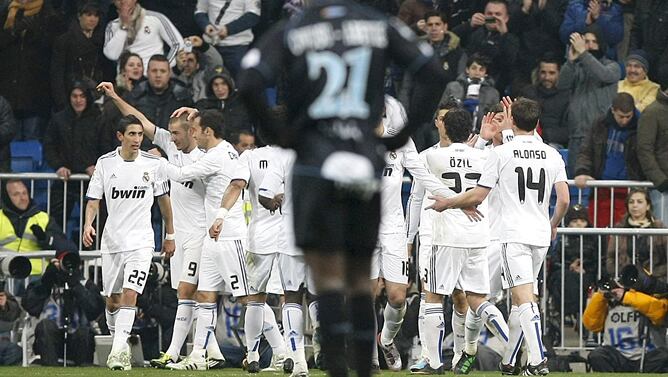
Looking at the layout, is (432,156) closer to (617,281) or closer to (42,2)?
(617,281)

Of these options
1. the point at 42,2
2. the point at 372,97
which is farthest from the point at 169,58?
the point at 372,97

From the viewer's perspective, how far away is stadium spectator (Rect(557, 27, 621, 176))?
798 inches

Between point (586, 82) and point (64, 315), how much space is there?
290 inches

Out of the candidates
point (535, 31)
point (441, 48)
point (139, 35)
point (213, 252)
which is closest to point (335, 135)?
point (213, 252)

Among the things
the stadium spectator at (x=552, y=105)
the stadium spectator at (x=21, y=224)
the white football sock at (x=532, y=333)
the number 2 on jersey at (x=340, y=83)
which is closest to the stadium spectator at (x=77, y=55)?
the stadium spectator at (x=21, y=224)

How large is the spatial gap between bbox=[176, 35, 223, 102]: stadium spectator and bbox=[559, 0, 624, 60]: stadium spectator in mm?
4667

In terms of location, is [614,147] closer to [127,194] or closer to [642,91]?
[642,91]

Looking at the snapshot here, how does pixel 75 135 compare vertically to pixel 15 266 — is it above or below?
above

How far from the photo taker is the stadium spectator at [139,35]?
21625mm

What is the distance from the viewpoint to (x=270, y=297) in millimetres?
18375

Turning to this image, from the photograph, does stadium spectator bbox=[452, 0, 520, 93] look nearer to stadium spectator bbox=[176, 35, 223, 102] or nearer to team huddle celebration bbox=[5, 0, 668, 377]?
team huddle celebration bbox=[5, 0, 668, 377]

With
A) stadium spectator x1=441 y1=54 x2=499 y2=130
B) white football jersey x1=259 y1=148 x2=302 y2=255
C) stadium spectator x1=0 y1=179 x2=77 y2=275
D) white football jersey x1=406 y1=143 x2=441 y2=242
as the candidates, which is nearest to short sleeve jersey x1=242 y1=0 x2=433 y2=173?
white football jersey x1=259 y1=148 x2=302 y2=255

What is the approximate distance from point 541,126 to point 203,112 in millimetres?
5695

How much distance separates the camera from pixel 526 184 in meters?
14.4
